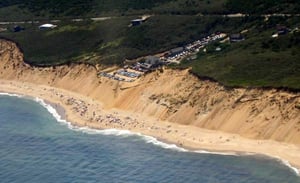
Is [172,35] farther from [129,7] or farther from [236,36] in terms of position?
[129,7]

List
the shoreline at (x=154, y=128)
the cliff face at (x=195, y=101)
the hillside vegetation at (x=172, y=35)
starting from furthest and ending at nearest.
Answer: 1. the hillside vegetation at (x=172, y=35)
2. the cliff face at (x=195, y=101)
3. the shoreline at (x=154, y=128)

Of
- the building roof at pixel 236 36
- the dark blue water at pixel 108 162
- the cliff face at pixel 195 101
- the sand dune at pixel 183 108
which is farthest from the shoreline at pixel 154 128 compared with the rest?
the building roof at pixel 236 36

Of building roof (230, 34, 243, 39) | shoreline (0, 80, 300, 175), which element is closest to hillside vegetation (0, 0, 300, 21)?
building roof (230, 34, 243, 39)

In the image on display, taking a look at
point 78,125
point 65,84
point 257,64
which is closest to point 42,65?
point 65,84

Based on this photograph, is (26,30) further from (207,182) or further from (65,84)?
(207,182)

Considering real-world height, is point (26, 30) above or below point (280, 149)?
above

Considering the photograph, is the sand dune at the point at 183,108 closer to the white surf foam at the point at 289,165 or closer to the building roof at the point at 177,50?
the white surf foam at the point at 289,165

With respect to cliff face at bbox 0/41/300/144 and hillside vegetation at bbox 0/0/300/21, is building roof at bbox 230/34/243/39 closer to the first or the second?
hillside vegetation at bbox 0/0/300/21
